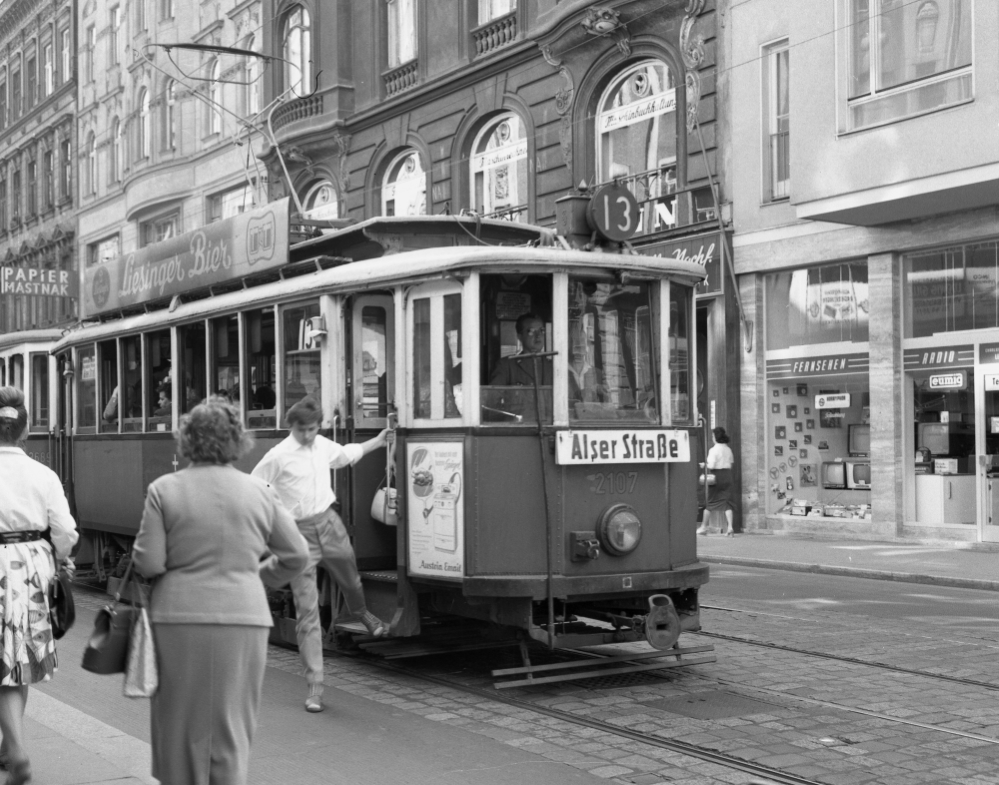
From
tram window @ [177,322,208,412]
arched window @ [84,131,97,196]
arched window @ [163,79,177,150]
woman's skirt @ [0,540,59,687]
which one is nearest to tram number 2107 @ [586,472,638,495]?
woman's skirt @ [0,540,59,687]

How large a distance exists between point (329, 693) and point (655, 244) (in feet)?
47.8

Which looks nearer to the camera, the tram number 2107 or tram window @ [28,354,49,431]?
the tram number 2107

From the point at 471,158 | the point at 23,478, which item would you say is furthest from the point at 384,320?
the point at 471,158

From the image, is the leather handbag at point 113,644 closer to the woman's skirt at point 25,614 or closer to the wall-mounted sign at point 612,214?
the woman's skirt at point 25,614

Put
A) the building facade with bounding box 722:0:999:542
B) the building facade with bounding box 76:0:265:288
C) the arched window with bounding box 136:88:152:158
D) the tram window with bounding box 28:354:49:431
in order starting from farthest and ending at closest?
the arched window with bounding box 136:88:152:158 < the building facade with bounding box 76:0:265:288 < the building facade with bounding box 722:0:999:542 < the tram window with bounding box 28:354:49:431

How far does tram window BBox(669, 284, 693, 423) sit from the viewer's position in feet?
28.5

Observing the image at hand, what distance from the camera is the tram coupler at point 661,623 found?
819 cm

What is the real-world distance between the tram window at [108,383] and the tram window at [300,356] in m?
3.85

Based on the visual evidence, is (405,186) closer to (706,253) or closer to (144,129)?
(706,253)

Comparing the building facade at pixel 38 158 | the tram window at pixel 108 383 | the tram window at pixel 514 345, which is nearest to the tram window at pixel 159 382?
the tram window at pixel 108 383

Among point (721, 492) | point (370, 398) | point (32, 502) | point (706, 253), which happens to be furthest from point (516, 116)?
point (32, 502)

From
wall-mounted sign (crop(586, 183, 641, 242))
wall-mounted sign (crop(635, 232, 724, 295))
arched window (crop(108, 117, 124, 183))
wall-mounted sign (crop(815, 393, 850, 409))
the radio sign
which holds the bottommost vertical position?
wall-mounted sign (crop(815, 393, 850, 409))

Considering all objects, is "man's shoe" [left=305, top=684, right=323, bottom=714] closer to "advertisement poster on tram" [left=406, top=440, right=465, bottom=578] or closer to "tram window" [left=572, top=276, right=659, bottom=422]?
"advertisement poster on tram" [left=406, top=440, right=465, bottom=578]

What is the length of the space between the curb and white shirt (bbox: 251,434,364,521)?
851 cm
